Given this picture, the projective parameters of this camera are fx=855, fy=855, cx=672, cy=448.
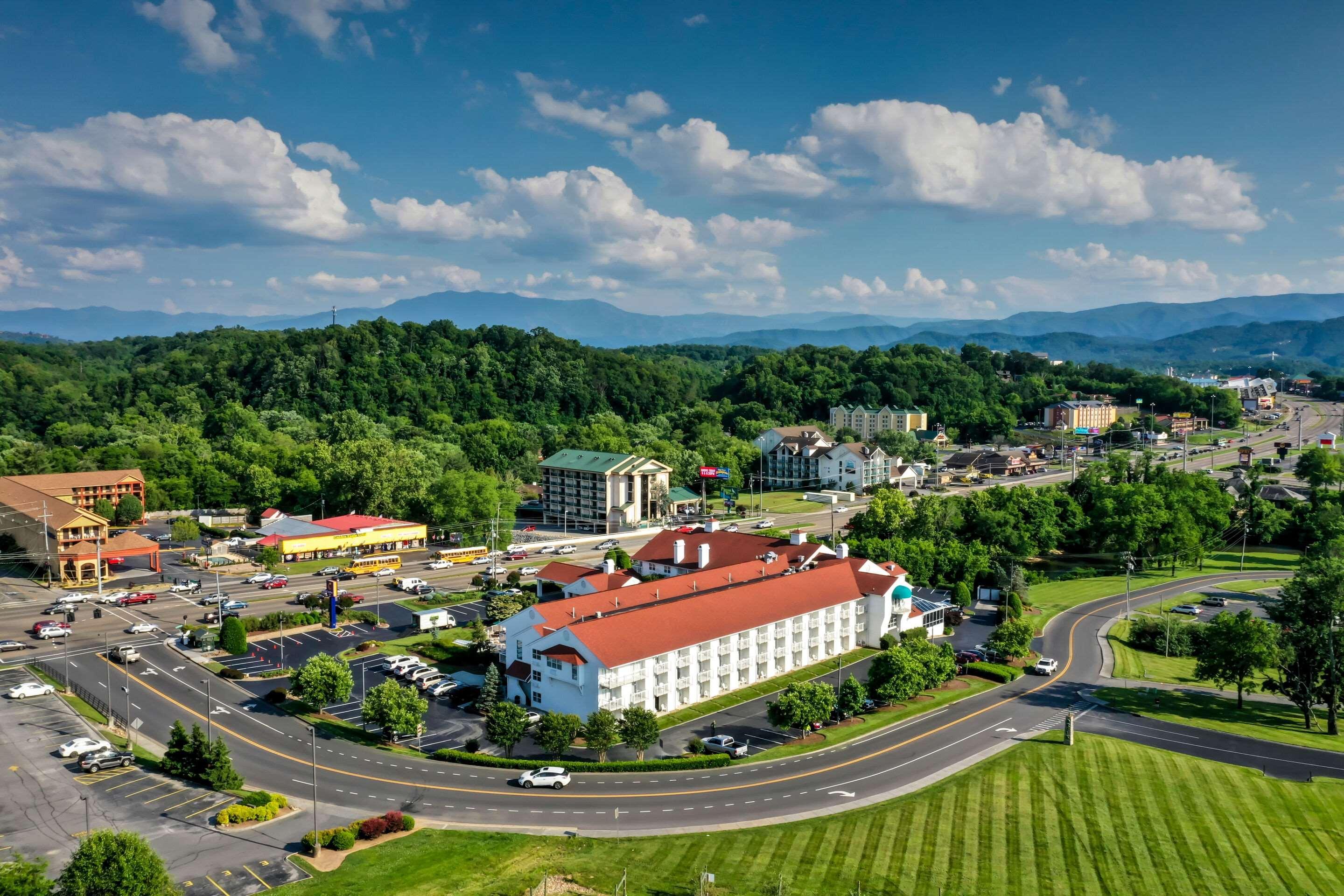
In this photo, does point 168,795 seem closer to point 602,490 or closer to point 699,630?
point 699,630

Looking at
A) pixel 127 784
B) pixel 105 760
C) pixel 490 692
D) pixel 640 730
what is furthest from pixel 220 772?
pixel 640 730

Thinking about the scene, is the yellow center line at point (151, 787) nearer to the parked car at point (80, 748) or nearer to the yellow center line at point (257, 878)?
the parked car at point (80, 748)

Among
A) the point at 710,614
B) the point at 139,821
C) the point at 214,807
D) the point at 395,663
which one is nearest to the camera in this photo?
the point at 139,821

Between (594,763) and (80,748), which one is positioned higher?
(80,748)

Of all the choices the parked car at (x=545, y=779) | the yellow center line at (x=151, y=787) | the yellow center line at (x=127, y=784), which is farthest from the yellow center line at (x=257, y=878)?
the parked car at (x=545, y=779)

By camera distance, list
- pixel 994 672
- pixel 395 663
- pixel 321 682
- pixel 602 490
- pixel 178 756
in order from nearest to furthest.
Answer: pixel 178 756 < pixel 321 682 < pixel 395 663 < pixel 994 672 < pixel 602 490

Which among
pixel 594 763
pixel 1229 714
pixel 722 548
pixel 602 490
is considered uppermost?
pixel 602 490

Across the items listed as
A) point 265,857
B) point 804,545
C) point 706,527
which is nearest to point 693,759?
point 265,857
